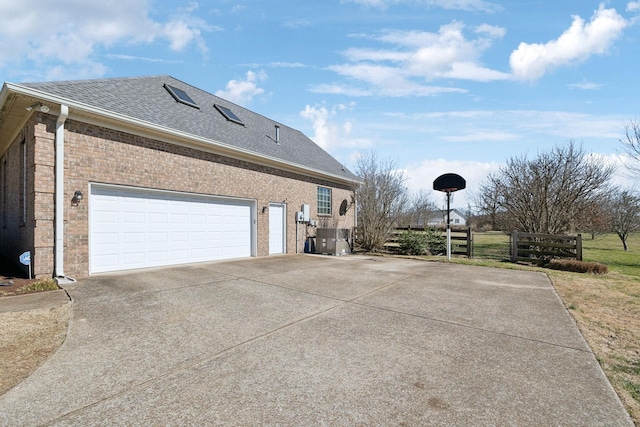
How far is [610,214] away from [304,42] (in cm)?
2368

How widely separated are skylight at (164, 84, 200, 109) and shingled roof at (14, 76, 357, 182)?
75mm

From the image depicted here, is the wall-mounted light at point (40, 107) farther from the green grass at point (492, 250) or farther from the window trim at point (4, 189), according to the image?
the green grass at point (492, 250)

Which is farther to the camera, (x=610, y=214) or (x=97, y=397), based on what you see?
(x=610, y=214)

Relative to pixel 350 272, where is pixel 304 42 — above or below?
above

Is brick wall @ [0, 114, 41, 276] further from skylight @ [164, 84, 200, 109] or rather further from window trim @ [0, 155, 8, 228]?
skylight @ [164, 84, 200, 109]

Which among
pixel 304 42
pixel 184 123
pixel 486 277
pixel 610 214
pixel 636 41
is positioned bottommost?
pixel 486 277

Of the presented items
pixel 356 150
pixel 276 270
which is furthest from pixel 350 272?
pixel 356 150

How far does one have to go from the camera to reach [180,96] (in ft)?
37.7

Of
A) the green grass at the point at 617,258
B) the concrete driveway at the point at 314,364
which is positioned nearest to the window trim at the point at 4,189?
the concrete driveway at the point at 314,364

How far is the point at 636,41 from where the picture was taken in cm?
783

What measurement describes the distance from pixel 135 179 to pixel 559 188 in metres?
14.8

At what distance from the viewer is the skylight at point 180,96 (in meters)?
11.2

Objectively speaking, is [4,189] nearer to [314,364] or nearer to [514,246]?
[314,364]

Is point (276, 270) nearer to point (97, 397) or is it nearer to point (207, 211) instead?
point (207, 211)
